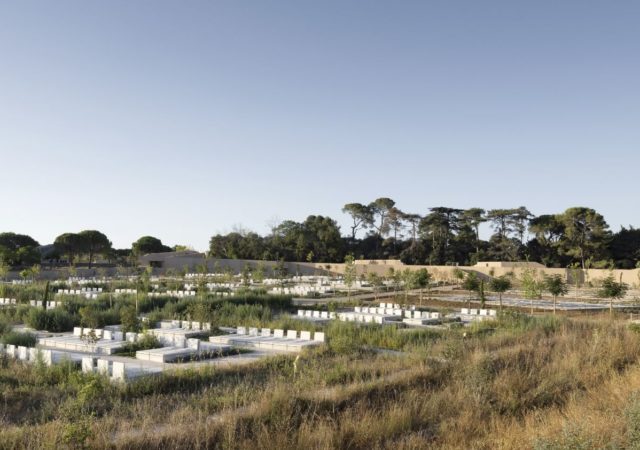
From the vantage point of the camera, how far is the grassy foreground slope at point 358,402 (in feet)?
18.4

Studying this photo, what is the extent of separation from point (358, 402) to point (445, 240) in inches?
2085

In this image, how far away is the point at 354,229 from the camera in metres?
65.7

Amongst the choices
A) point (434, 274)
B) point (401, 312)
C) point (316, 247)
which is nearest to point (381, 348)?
point (401, 312)

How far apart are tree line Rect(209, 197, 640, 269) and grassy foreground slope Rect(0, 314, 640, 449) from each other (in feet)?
135

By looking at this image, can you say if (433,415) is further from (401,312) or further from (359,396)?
(401,312)

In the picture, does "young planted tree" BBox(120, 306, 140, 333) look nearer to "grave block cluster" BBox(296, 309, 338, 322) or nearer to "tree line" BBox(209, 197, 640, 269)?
"grave block cluster" BBox(296, 309, 338, 322)

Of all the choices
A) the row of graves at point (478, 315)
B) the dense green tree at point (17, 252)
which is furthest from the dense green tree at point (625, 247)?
the dense green tree at point (17, 252)

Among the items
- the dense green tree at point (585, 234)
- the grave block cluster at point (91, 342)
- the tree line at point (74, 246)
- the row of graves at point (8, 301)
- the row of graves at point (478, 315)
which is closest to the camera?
the grave block cluster at point (91, 342)

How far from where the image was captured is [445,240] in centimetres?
5850

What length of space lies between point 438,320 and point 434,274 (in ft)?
84.8

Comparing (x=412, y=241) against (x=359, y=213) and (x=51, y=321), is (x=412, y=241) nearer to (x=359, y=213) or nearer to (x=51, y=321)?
(x=359, y=213)

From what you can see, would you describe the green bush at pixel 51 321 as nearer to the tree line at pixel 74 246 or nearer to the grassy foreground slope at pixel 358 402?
the grassy foreground slope at pixel 358 402

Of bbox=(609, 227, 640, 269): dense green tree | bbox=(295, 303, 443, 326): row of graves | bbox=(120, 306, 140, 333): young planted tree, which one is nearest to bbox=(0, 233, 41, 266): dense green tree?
bbox=(120, 306, 140, 333): young planted tree

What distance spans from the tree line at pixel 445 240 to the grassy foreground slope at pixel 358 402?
41.1 m
